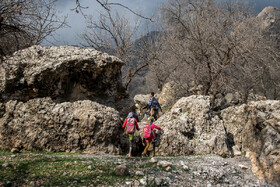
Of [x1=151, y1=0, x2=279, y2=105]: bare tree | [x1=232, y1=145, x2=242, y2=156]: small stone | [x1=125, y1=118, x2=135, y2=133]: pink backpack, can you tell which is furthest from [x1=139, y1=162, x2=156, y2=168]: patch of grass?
[x1=151, y1=0, x2=279, y2=105]: bare tree

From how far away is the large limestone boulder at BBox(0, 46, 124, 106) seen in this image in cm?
797

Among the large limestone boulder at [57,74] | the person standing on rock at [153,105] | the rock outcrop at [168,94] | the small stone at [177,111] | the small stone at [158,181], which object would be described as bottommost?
the small stone at [158,181]

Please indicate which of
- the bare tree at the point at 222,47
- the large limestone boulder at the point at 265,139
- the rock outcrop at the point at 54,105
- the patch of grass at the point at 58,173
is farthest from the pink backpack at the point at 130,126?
the bare tree at the point at 222,47

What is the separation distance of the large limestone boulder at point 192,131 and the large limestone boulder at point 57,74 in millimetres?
3476

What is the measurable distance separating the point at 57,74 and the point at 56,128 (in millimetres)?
2282

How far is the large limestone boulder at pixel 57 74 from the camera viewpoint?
7.97 meters

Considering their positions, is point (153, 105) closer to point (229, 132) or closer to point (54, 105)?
point (229, 132)

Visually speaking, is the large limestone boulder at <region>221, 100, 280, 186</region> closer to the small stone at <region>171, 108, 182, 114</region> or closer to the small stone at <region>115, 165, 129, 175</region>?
the small stone at <region>171, 108, 182, 114</region>

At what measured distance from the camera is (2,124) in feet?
23.5

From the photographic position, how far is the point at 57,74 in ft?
27.4

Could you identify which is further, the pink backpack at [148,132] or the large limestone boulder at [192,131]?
the large limestone boulder at [192,131]

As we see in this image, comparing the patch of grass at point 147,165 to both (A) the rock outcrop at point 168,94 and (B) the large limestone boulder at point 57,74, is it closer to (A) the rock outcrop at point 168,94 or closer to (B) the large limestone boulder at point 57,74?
(B) the large limestone boulder at point 57,74

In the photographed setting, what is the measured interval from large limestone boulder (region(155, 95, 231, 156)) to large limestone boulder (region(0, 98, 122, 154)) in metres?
2.06

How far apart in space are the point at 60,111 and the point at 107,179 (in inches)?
157
